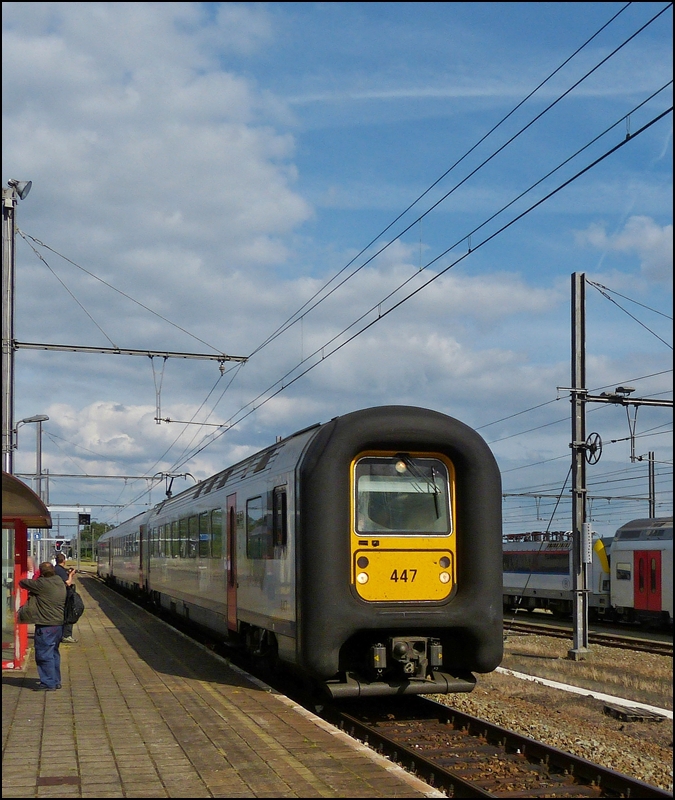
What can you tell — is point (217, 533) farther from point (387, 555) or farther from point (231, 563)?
point (387, 555)

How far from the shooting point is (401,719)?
9859 mm

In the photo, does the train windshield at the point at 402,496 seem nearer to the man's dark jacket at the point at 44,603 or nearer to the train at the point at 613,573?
the man's dark jacket at the point at 44,603

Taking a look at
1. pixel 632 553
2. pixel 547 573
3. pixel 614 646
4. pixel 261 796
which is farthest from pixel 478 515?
pixel 547 573

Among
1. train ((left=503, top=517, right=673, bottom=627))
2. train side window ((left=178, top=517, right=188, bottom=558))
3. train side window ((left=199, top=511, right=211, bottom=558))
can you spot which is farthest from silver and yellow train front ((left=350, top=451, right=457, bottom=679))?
train ((left=503, top=517, right=673, bottom=627))

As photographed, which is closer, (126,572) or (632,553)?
(632,553)

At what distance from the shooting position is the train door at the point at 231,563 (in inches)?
543

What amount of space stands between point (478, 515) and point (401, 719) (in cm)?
223

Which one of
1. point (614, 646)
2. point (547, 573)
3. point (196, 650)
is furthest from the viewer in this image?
point (547, 573)

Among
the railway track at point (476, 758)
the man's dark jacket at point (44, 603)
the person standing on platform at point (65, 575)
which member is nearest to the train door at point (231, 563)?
the man's dark jacket at point (44, 603)

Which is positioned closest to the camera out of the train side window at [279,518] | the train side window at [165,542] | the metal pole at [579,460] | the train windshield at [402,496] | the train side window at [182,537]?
the train windshield at [402,496]

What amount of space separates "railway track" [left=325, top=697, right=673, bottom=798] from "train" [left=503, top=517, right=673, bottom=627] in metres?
14.5

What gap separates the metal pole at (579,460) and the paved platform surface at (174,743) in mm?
7493

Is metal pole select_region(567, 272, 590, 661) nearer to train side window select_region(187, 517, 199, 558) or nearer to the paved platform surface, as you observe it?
train side window select_region(187, 517, 199, 558)

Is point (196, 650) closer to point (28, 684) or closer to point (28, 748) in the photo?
point (28, 684)
